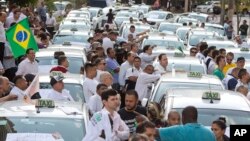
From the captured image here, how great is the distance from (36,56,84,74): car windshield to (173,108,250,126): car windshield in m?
7.53

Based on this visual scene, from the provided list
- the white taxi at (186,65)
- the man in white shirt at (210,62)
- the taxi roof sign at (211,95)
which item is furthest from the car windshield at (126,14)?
the taxi roof sign at (211,95)

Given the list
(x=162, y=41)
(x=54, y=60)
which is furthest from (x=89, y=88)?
(x=162, y=41)

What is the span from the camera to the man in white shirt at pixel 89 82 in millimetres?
15242

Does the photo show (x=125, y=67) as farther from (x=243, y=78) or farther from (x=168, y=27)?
(x=168, y=27)

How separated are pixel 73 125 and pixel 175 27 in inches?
1180

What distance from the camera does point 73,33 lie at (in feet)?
96.1

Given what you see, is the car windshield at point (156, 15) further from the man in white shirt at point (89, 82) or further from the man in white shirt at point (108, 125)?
the man in white shirt at point (108, 125)

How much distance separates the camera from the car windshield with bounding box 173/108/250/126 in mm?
12156

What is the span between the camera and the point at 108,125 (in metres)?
11.1

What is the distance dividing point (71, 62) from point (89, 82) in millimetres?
4990

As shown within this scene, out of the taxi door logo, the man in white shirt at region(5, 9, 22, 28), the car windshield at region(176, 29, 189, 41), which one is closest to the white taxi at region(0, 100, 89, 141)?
the taxi door logo

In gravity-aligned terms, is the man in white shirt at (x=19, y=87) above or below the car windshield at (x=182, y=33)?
above

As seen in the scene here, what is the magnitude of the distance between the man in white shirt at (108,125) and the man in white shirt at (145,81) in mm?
6553

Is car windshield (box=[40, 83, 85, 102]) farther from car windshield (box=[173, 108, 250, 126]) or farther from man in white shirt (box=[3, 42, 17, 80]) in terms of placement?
man in white shirt (box=[3, 42, 17, 80])
